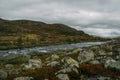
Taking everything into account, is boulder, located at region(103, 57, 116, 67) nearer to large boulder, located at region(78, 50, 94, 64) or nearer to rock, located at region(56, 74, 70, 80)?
large boulder, located at region(78, 50, 94, 64)

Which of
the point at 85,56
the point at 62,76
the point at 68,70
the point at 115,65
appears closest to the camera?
the point at 62,76

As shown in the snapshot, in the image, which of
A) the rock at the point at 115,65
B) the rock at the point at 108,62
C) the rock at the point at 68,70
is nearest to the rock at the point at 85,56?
the rock at the point at 108,62

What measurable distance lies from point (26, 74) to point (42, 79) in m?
2.04

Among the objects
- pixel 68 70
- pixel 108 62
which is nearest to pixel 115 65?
pixel 108 62

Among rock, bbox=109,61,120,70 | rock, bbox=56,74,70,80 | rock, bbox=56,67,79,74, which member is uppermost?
rock, bbox=109,61,120,70

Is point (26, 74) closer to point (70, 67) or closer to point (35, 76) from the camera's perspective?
point (35, 76)

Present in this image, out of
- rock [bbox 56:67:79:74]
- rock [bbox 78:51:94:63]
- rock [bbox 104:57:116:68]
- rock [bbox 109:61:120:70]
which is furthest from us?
rock [bbox 78:51:94:63]

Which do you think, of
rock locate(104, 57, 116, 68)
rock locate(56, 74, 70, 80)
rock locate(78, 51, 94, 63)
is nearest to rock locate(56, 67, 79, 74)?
rock locate(56, 74, 70, 80)

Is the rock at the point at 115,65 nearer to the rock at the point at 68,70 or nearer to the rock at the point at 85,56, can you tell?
the rock at the point at 68,70

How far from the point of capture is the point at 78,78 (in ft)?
77.4

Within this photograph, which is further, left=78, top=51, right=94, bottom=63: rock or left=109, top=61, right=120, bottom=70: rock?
left=78, top=51, right=94, bottom=63: rock

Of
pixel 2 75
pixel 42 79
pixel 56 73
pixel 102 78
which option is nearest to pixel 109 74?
pixel 102 78

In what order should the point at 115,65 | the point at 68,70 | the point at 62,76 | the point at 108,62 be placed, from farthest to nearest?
the point at 108,62, the point at 115,65, the point at 68,70, the point at 62,76

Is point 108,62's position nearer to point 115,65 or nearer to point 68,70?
point 115,65
